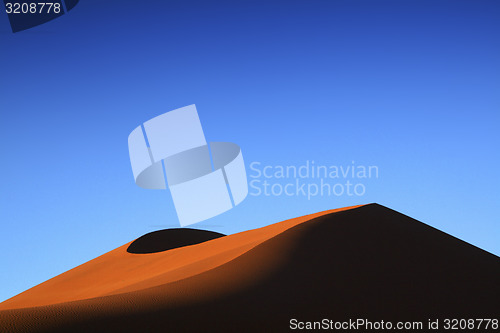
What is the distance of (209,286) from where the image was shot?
1548 cm

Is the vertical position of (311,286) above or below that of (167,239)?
above

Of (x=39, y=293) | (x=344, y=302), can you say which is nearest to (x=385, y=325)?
(x=344, y=302)

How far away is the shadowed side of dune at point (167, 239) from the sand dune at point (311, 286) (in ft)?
41.9

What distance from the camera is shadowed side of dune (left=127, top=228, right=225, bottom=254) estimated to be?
36.9 m

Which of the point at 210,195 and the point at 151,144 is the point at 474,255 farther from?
the point at 151,144

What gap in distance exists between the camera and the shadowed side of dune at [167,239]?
36.9 m

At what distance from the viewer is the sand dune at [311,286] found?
517 inches

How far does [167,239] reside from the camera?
39094mm

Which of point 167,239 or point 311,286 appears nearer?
point 311,286

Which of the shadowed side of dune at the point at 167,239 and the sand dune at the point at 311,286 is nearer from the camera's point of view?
the sand dune at the point at 311,286

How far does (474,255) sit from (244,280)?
36.6 feet

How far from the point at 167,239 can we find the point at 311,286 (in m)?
24.5

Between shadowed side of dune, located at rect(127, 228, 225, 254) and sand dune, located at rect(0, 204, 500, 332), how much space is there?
12.8 m

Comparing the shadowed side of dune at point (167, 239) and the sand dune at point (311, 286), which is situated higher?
the sand dune at point (311, 286)
